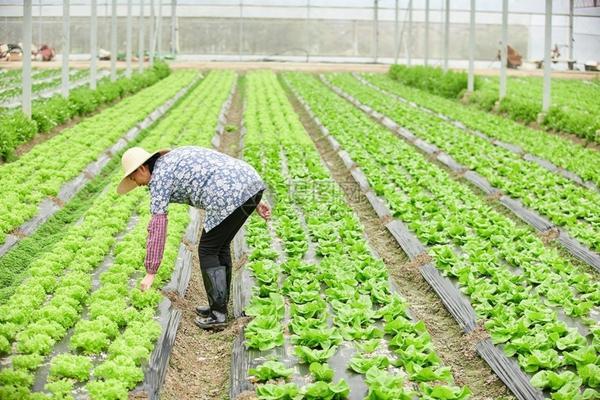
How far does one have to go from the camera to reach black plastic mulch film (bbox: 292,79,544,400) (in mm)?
5659

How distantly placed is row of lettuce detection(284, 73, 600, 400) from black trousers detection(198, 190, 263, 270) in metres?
2.25

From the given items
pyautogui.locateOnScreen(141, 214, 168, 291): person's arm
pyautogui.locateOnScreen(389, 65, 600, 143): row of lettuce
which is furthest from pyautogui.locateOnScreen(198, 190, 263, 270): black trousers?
pyautogui.locateOnScreen(389, 65, 600, 143): row of lettuce

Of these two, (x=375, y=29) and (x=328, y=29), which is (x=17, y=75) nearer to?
(x=328, y=29)

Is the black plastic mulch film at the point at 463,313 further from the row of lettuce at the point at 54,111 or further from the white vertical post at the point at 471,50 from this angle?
the white vertical post at the point at 471,50

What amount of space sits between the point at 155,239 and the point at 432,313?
291 cm

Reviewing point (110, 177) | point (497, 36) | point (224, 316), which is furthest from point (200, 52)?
point (224, 316)

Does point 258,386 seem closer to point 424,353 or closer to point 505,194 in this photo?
point 424,353

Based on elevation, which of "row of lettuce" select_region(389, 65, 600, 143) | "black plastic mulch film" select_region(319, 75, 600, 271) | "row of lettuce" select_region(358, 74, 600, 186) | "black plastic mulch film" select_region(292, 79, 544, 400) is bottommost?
"black plastic mulch film" select_region(292, 79, 544, 400)

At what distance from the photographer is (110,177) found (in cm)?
1274

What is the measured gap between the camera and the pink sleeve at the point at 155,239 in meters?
6.12

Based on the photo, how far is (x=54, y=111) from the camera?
17.5 m

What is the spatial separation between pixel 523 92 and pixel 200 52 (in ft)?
72.9

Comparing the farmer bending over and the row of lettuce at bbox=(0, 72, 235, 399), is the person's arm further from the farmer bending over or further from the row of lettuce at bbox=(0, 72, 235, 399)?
the row of lettuce at bbox=(0, 72, 235, 399)


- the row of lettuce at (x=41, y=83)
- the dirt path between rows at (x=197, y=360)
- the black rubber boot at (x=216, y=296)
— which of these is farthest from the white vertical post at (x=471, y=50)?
the black rubber boot at (x=216, y=296)
